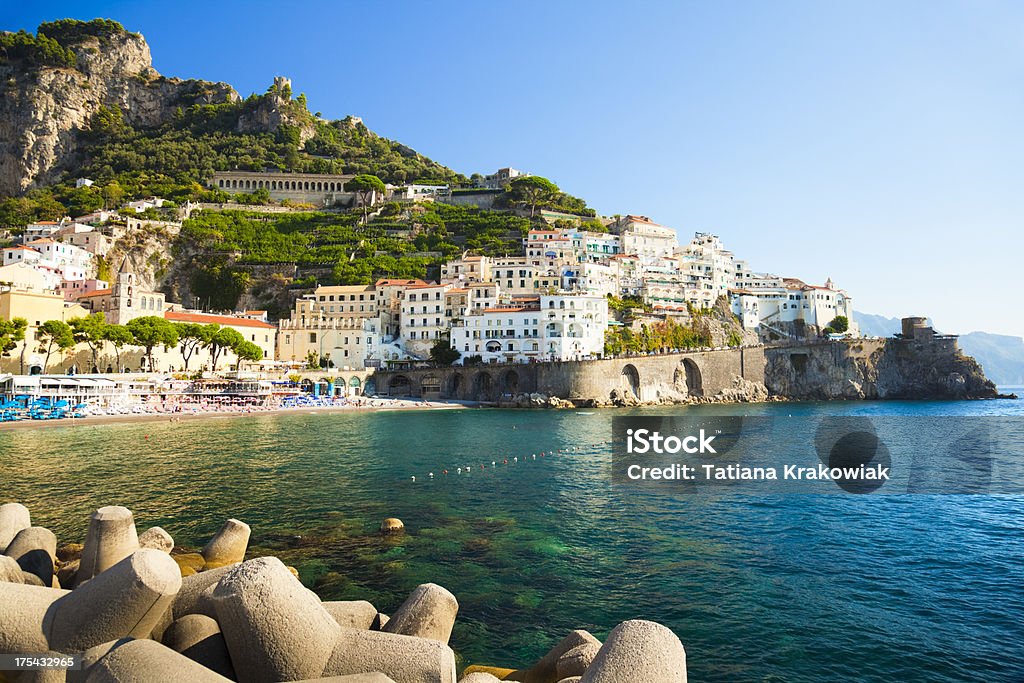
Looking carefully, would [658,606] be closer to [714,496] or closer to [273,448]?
[714,496]

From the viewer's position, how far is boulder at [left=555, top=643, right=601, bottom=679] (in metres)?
5.82

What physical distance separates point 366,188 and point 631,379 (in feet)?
217

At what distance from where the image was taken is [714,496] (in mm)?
18125

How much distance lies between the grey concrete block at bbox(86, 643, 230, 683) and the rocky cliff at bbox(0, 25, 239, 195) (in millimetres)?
137762

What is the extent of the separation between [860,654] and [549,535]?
22.2 ft

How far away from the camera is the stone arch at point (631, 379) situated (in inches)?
2589

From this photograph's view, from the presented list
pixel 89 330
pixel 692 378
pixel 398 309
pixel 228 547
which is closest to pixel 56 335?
pixel 89 330

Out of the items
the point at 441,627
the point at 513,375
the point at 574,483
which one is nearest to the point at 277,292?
the point at 513,375

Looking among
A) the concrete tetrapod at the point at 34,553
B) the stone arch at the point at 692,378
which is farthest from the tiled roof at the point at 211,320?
the concrete tetrapod at the point at 34,553

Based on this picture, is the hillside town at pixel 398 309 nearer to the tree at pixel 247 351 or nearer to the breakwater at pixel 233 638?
the tree at pixel 247 351

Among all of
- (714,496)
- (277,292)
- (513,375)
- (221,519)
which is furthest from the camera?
(277,292)

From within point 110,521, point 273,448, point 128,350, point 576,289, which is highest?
point 576,289

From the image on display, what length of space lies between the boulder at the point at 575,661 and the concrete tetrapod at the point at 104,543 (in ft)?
18.3

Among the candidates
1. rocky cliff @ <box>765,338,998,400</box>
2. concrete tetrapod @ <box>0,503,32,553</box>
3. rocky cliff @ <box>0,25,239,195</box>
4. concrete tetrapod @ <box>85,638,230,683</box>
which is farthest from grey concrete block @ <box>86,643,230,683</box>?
rocky cliff @ <box>0,25,239,195</box>
